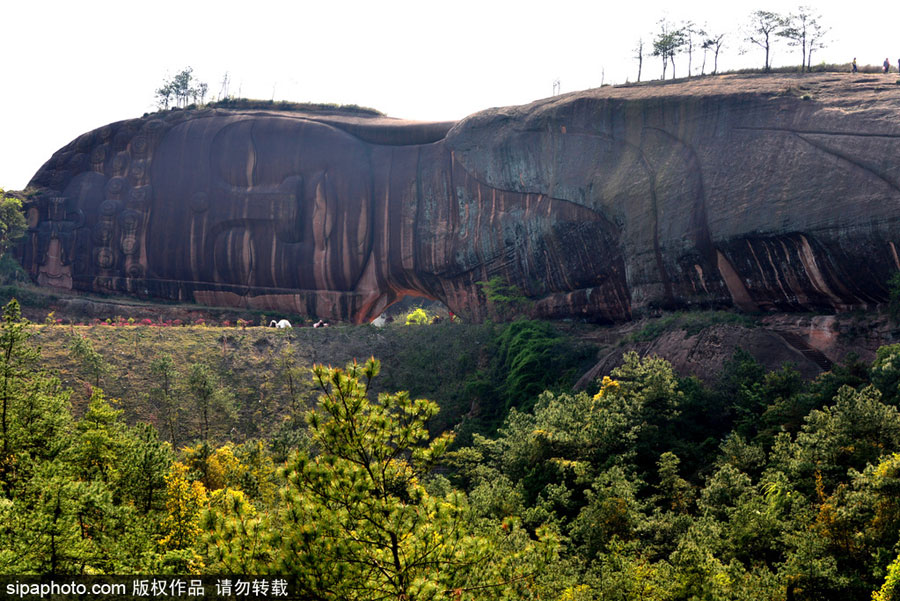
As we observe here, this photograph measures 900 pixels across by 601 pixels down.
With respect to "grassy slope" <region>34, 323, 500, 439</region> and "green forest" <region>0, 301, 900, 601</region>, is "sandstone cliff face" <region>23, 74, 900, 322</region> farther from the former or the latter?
"green forest" <region>0, 301, 900, 601</region>

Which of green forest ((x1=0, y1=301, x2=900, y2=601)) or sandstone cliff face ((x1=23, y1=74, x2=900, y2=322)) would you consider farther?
sandstone cliff face ((x1=23, y1=74, x2=900, y2=322))

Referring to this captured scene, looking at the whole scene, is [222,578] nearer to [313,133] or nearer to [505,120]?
[505,120]

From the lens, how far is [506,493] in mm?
18031

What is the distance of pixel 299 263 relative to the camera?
43.2m

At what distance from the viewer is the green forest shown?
9.26 meters

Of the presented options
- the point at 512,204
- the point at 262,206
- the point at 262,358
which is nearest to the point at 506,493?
the point at 262,358

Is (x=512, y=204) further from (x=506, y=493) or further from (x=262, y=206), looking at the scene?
(x=506, y=493)

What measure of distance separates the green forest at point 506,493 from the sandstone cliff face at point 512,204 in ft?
17.2

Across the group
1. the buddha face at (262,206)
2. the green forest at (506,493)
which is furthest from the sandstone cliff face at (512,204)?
the green forest at (506,493)

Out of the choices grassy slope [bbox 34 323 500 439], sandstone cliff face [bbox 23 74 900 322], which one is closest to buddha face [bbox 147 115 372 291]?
sandstone cliff face [bbox 23 74 900 322]

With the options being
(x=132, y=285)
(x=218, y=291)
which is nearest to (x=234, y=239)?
(x=218, y=291)

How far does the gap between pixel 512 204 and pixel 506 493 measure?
71.7 feet

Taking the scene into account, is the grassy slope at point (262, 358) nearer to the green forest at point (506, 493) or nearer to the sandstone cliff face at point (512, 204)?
the green forest at point (506, 493)

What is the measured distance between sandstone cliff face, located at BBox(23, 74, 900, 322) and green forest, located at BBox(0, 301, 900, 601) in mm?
5248
